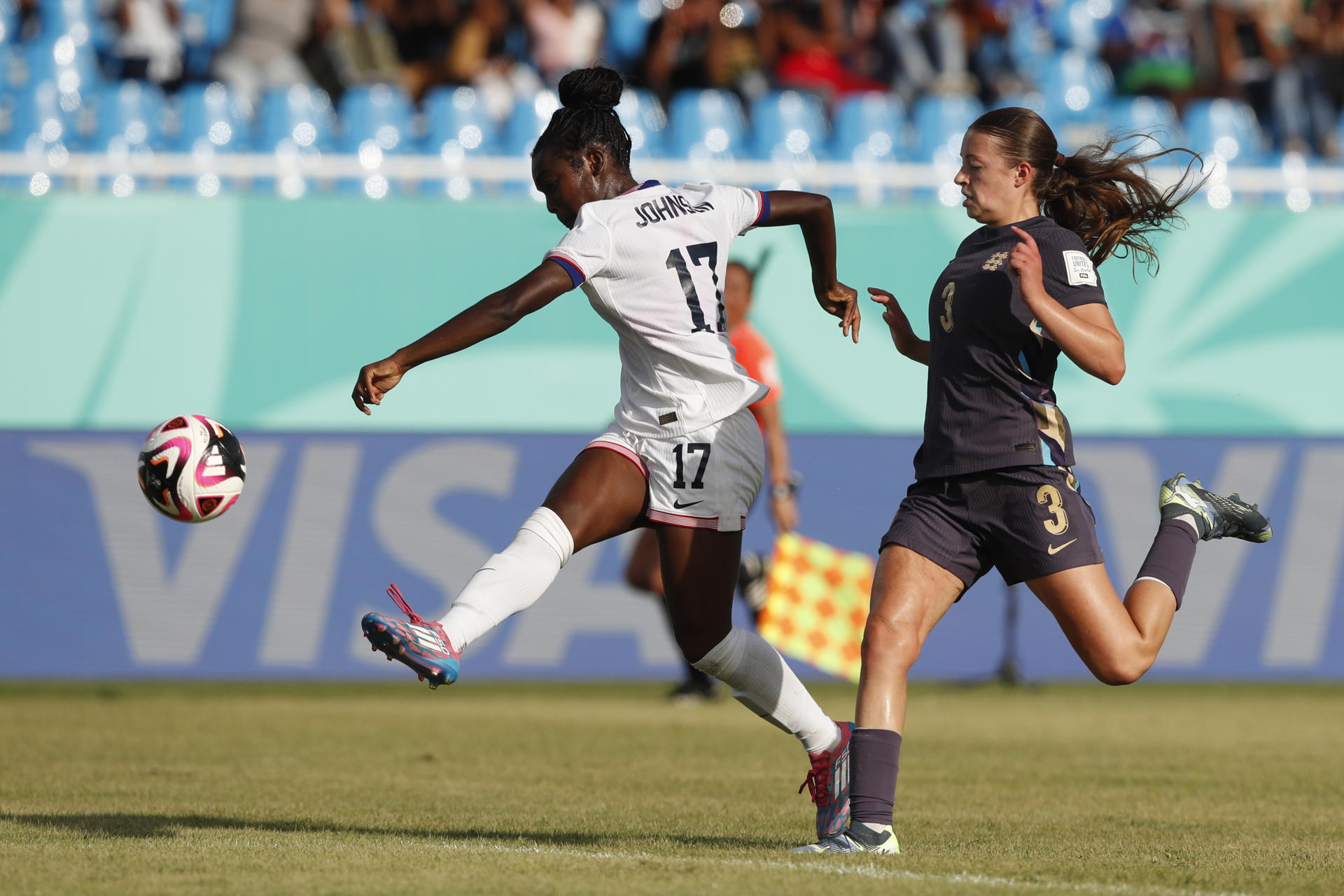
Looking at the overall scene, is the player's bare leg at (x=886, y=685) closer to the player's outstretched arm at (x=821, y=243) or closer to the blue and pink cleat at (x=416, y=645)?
the player's outstretched arm at (x=821, y=243)

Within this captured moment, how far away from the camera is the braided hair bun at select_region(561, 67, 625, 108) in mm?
5441

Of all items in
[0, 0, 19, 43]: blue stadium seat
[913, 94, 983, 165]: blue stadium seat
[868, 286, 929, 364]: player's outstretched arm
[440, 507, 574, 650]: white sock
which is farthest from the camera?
[913, 94, 983, 165]: blue stadium seat

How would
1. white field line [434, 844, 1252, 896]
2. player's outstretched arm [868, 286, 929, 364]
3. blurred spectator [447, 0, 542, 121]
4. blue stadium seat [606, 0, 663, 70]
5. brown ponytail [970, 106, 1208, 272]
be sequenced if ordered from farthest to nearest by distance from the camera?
blue stadium seat [606, 0, 663, 70] < blurred spectator [447, 0, 542, 121] < player's outstretched arm [868, 286, 929, 364] < brown ponytail [970, 106, 1208, 272] < white field line [434, 844, 1252, 896]

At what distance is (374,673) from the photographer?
436 inches

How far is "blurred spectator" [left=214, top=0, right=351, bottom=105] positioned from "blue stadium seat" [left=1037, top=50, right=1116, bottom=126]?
23.0 feet

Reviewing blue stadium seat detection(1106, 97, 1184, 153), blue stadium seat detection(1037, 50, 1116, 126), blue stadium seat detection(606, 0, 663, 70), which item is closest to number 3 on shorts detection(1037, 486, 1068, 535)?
blue stadium seat detection(1106, 97, 1184, 153)

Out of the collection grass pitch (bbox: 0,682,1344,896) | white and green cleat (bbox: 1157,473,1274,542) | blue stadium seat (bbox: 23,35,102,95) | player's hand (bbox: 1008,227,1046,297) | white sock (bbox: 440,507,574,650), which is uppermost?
blue stadium seat (bbox: 23,35,102,95)

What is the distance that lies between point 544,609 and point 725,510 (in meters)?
6.02

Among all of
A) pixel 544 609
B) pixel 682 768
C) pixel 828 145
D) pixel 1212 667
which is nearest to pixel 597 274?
pixel 682 768

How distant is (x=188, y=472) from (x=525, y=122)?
29.8 ft

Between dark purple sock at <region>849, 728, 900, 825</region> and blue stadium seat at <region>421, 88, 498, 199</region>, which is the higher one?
blue stadium seat at <region>421, 88, 498, 199</region>

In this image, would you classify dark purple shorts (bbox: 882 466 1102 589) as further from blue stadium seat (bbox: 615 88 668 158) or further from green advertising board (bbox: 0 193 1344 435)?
blue stadium seat (bbox: 615 88 668 158)

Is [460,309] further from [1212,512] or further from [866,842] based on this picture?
[866,842]

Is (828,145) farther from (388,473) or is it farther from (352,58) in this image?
(388,473)
